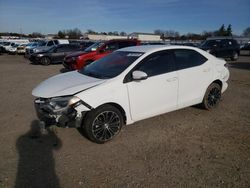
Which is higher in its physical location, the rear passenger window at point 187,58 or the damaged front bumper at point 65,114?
the rear passenger window at point 187,58

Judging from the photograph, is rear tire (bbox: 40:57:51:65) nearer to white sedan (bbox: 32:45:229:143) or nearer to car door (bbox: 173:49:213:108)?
white sedan (bbox: 32:45:229:143)

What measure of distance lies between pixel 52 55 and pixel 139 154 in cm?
1549

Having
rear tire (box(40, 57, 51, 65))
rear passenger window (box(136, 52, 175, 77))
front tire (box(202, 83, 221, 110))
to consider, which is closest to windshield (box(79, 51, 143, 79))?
rear passenger window (box(136, 52, 175, 77))

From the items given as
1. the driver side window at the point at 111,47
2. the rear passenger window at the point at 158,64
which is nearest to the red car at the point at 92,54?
the driver side window at the point at 111,47

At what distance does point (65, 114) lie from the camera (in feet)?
13.0

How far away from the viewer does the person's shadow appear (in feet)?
10.6

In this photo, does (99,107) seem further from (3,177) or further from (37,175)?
(3,177)

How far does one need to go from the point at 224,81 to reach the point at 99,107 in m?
3.67

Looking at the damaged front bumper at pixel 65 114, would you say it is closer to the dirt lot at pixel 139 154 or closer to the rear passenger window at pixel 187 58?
the dirt lot at pixel 139 154

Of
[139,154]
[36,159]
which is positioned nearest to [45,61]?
[36,159]

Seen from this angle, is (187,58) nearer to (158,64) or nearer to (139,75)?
(158,64)

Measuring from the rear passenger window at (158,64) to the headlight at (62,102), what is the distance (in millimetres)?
1438

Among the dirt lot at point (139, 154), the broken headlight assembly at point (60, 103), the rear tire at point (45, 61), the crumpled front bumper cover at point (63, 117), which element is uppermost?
the broken headlight assembly at point (60, 103)

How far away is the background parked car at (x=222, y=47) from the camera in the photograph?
17703 mm
